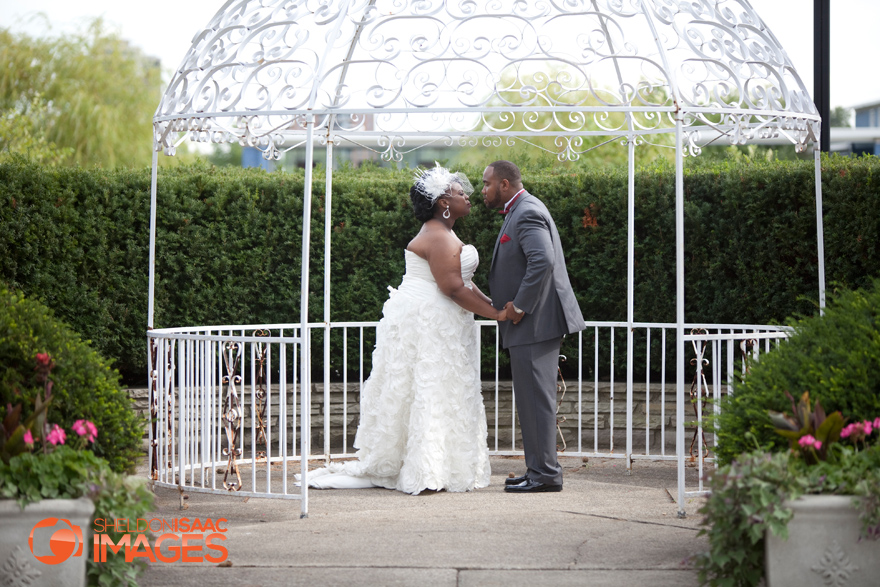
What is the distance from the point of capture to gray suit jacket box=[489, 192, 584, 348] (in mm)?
5273

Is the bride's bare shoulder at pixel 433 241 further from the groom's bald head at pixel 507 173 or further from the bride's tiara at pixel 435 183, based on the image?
the groom's bald head at pixel 507 173

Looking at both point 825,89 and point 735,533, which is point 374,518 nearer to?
point 735,533

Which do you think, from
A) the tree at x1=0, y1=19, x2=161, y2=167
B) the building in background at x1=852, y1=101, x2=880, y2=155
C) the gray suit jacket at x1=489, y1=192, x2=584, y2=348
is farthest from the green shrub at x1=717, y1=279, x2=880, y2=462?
the tree at x1=0, y1=19, x2=161, y2=167

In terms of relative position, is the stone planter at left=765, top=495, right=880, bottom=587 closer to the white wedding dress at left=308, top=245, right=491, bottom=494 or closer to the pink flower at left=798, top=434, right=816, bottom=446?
the pink flower at left=798, top=434, right=816, bottom=446

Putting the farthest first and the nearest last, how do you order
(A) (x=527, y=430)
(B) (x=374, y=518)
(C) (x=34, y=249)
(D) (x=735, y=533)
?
1. (C) (x=34, y=249)
2. (A) (x=527, y=430)
3. (B) (x=374, y=518)
4. (D) (x=735, y=533)

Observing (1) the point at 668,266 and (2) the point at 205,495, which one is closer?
(2) the point at 205,495

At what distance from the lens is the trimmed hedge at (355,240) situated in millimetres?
6715

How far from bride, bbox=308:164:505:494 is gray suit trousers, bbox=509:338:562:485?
11.2 inches

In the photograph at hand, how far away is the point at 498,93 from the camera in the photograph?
4902 millimetres

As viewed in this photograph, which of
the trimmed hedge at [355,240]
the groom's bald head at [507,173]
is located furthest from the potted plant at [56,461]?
the trimmed hedge at [355,240]

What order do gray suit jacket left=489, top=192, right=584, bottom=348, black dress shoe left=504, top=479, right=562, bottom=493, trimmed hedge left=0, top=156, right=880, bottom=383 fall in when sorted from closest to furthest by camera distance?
gray suit jacket left=489, top=192, right=584, bottom=348 < black dress shoe left=504, top=479, right=562, bottom=493 < trimmed hedge left=0, top=156, right=880, bottom=383

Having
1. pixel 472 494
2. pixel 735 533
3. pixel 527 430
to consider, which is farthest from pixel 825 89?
pixel 735 533

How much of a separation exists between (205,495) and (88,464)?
2.22 m

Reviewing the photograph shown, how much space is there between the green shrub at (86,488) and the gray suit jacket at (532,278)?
2582 millimetres
